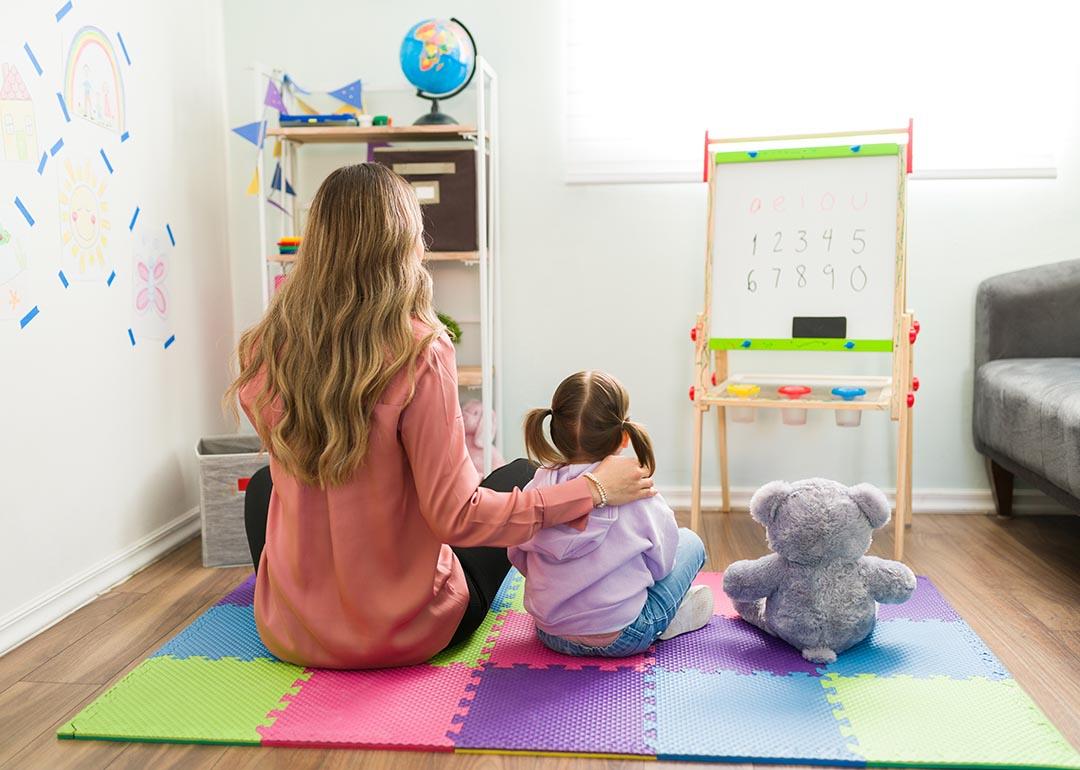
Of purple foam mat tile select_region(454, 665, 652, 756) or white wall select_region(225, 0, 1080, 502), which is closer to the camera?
purple foam mat tile select_region(454, 665, 652, 756)

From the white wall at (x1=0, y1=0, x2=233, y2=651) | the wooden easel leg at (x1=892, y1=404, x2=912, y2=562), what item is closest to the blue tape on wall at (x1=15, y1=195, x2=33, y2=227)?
the white wall at (x1=0, y1=0, x2=233, y2=651)

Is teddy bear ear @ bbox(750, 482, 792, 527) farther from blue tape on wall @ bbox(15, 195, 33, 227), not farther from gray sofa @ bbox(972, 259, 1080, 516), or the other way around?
blue tape on wall @ bbox(15, 195, 33, 227)

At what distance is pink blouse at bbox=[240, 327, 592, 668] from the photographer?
62.9 inches

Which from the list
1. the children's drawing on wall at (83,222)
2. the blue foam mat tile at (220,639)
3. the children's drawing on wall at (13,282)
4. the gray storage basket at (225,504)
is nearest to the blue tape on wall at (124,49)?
the children's drawing on wall at (83,222)

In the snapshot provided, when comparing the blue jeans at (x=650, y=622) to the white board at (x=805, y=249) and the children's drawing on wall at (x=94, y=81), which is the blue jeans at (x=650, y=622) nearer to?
the white board at (x=805, y=249)

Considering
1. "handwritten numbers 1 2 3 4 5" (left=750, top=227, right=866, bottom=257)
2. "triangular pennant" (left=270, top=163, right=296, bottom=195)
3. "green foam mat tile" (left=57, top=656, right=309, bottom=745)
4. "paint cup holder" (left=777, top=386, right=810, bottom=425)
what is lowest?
"green foam mat tile" (left=57, top=656, right=309, bottom=745)

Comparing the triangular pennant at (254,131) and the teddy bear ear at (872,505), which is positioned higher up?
the triangular pennant at (254,131)

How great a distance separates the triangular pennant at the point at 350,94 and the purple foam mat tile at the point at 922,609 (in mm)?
2187

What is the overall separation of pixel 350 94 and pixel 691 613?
6.65 feet

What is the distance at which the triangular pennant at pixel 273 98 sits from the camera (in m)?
2.96

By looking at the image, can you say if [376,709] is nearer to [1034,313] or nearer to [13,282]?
[13,282]

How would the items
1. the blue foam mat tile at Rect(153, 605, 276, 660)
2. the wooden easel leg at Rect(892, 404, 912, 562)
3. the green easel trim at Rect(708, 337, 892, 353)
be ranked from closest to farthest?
the blue foam mat tile at Rect(153, 605, 276, 660), the wooden easel leg at Rect(892, 404, 912, 562), the green easel trim at Rect(708, 337, 892, 353)

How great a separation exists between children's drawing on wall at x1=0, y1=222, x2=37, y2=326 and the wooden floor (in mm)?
704

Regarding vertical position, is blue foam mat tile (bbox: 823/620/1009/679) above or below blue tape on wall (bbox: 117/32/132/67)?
below
